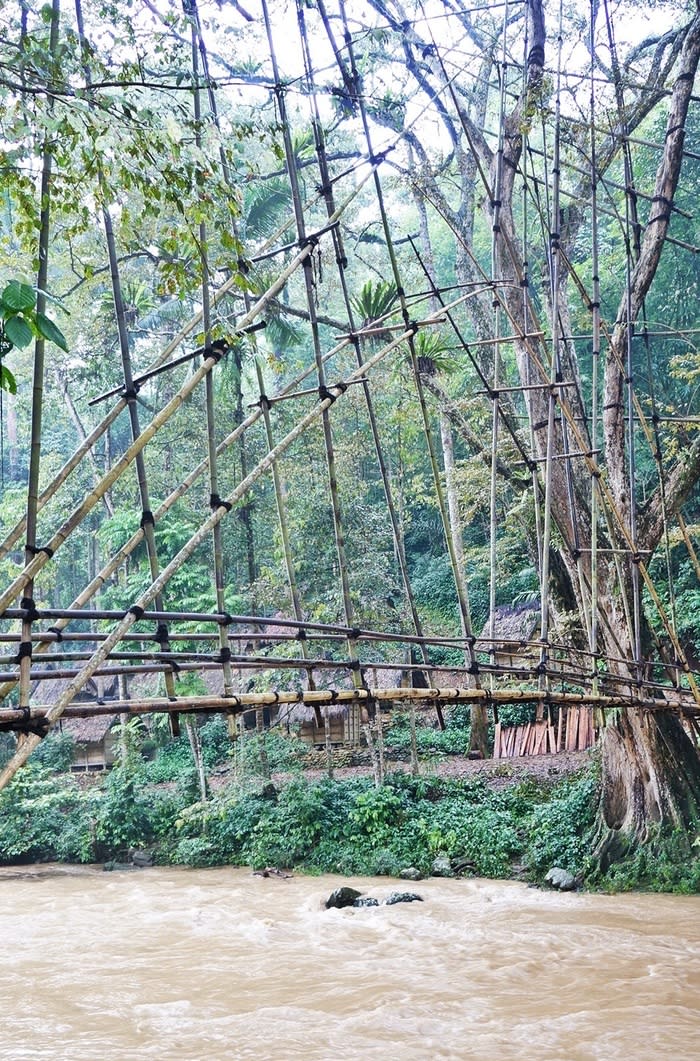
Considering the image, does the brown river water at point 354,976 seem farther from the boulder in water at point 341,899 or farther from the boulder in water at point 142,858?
the boulder in water at point 142,858

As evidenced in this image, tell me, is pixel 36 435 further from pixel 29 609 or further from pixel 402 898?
pixel 402 898

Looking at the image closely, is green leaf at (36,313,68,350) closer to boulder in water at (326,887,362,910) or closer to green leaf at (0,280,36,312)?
green leaf at (0,280,36,312)

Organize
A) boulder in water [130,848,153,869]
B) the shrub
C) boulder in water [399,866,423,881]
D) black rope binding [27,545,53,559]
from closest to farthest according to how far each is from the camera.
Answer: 1. black rope binding [27,545,53,559]
2. the shrub
3. boulder in water [399,866,423,881]
4. boulder in water [130,848,153,869]

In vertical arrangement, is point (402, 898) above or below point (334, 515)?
below

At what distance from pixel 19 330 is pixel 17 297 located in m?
0.05

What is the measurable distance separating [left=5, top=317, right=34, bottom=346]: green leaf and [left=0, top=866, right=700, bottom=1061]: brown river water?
11.1ft

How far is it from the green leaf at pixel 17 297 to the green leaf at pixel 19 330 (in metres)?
0.02

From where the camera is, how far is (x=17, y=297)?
1.23 metres

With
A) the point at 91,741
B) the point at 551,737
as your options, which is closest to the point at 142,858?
the point at 91,741

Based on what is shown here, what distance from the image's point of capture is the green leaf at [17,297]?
1.22 metres

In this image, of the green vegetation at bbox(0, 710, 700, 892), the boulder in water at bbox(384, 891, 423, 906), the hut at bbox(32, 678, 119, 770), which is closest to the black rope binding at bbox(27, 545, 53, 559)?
the boulder in water at bbox(384, 891, 423, 906)

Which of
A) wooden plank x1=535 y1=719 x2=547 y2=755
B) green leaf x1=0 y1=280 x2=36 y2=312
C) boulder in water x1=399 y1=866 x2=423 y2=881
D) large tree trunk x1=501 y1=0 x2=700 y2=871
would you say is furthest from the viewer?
wooden plank x1=535 y1=719 x2=547 y2=755

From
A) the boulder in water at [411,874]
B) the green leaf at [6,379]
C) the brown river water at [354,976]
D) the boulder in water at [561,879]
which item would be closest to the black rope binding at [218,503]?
the green leaf at [6,379]

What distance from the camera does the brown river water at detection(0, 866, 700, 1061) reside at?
380cm
